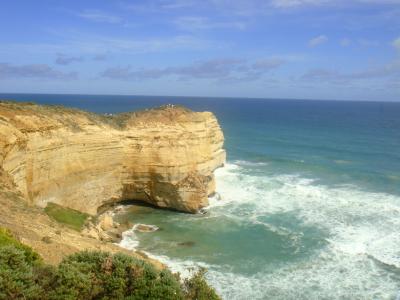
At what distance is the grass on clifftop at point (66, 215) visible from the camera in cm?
2539

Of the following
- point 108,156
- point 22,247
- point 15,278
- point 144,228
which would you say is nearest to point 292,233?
point 144,228

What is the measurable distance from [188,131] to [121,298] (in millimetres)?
24728

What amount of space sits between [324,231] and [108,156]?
15.7 meters

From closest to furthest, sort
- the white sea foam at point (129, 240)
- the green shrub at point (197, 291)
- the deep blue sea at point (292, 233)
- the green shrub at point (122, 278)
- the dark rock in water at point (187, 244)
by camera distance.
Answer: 1. the green shrub at point (122, 278)
2. the green shrub at point (197, 291)
3. the deep blue sea at point (292, 233)
4. the white sea foam at point (129, 240)
5. the dark rock in water at point (187, 244)

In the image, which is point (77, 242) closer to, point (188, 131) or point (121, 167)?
point (121, 167)

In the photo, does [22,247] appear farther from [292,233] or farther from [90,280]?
[292,233]

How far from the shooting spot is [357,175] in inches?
1791

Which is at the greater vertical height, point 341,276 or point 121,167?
point 121,167

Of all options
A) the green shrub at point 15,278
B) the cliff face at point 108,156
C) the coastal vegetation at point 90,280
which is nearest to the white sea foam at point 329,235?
the cliff face at point 108,156

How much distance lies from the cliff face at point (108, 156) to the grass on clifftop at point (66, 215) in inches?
29.0

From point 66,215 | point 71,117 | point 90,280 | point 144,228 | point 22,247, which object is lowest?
point 144,228

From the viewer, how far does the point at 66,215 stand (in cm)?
2644

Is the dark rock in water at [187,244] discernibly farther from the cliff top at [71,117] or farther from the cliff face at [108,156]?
the cliff top at [71,117]

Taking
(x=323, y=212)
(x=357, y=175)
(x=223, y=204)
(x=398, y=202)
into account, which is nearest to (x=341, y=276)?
(x=323, y=212)
